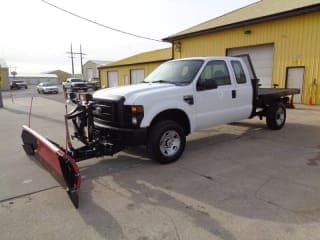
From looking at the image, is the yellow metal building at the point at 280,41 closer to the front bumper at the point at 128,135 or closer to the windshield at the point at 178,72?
the windshield at the point at 178,72

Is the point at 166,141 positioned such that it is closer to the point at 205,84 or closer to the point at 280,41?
the point at 205,84

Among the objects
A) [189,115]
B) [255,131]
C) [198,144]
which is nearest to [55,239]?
[189,115]

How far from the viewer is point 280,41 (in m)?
14.0

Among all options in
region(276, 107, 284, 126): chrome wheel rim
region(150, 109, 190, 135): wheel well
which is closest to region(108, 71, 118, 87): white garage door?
region(276, 107, 284, 126): chrome wheel rim

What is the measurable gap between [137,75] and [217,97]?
21020mm

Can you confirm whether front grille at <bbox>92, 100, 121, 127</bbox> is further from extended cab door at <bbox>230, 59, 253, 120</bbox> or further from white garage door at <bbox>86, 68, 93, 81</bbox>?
white garage door at <bbox>86, 68, 93, 81</bbox>

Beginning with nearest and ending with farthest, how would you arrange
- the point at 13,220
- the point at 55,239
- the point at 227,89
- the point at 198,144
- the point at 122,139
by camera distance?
the point at 55,239, the point at 13,220, the point at 122,139, the point at 227,89, the point at 198,144

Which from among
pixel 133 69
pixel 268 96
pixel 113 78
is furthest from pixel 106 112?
pixel 113 78

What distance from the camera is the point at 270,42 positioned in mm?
14453

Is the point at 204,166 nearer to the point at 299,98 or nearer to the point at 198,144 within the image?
the point at 198,144

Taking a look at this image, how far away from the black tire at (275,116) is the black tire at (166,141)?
3.73 meters

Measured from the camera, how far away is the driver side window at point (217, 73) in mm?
5739

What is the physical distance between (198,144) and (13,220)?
434 cm

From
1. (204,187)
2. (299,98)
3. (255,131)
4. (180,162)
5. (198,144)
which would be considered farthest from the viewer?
(299,98)
